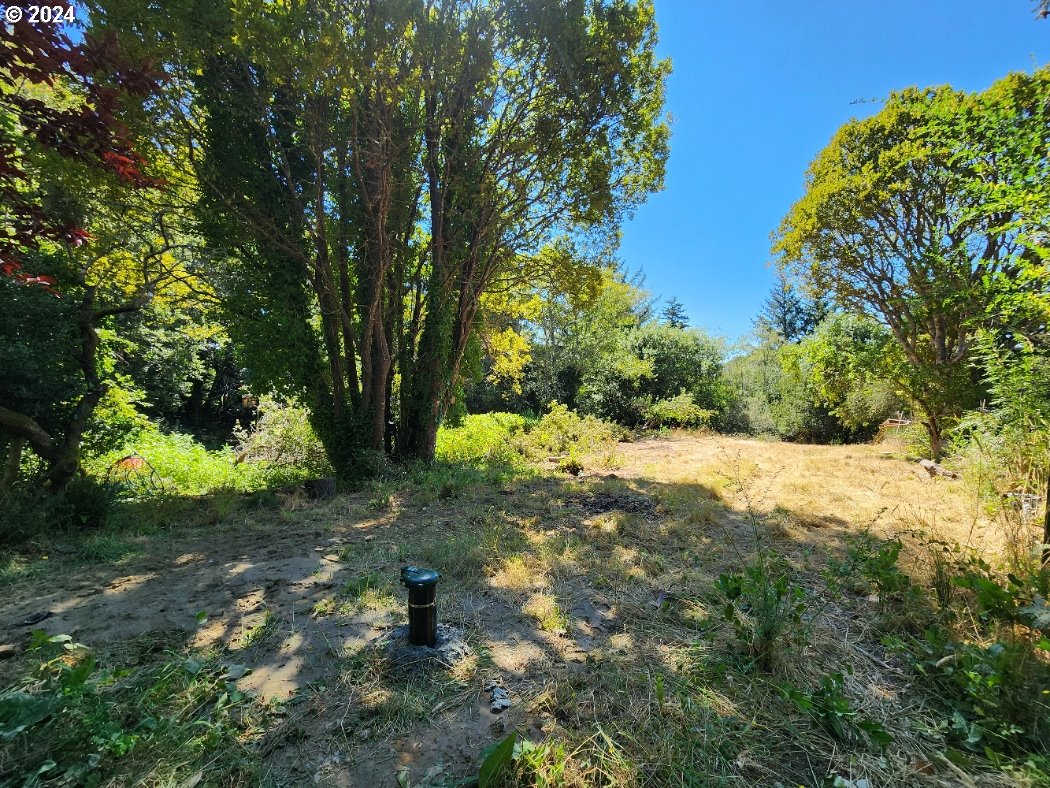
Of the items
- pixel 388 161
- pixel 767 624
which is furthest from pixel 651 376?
pixel 767 624

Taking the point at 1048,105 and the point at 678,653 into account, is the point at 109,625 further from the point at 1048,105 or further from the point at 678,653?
the point at 1048,105

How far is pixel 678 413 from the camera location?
15.2 metres

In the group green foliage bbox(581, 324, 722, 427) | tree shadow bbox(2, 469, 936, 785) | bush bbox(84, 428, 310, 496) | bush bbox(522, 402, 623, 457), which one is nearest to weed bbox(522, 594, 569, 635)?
tree shadow bbox(2, 469, 936, 785)

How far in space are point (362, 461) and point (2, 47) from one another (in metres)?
5.53

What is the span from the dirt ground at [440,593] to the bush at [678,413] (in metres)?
9.45

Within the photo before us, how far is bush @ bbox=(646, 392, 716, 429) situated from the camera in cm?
1525

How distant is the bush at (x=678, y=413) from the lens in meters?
15.2

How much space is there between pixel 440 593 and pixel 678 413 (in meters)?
13.7

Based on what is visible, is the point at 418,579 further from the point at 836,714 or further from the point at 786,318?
the point at 786,318

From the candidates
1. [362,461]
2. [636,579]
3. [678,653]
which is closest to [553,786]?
[678,653]

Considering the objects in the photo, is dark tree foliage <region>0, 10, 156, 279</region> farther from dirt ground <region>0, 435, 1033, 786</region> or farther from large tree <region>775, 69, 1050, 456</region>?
large tree <region>775, 69, 1050, 456</region>

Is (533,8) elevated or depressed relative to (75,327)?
elevated

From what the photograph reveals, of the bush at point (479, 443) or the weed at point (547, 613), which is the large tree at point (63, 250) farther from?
the bush at point (479, 443)

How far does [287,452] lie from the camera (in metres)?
9.14
